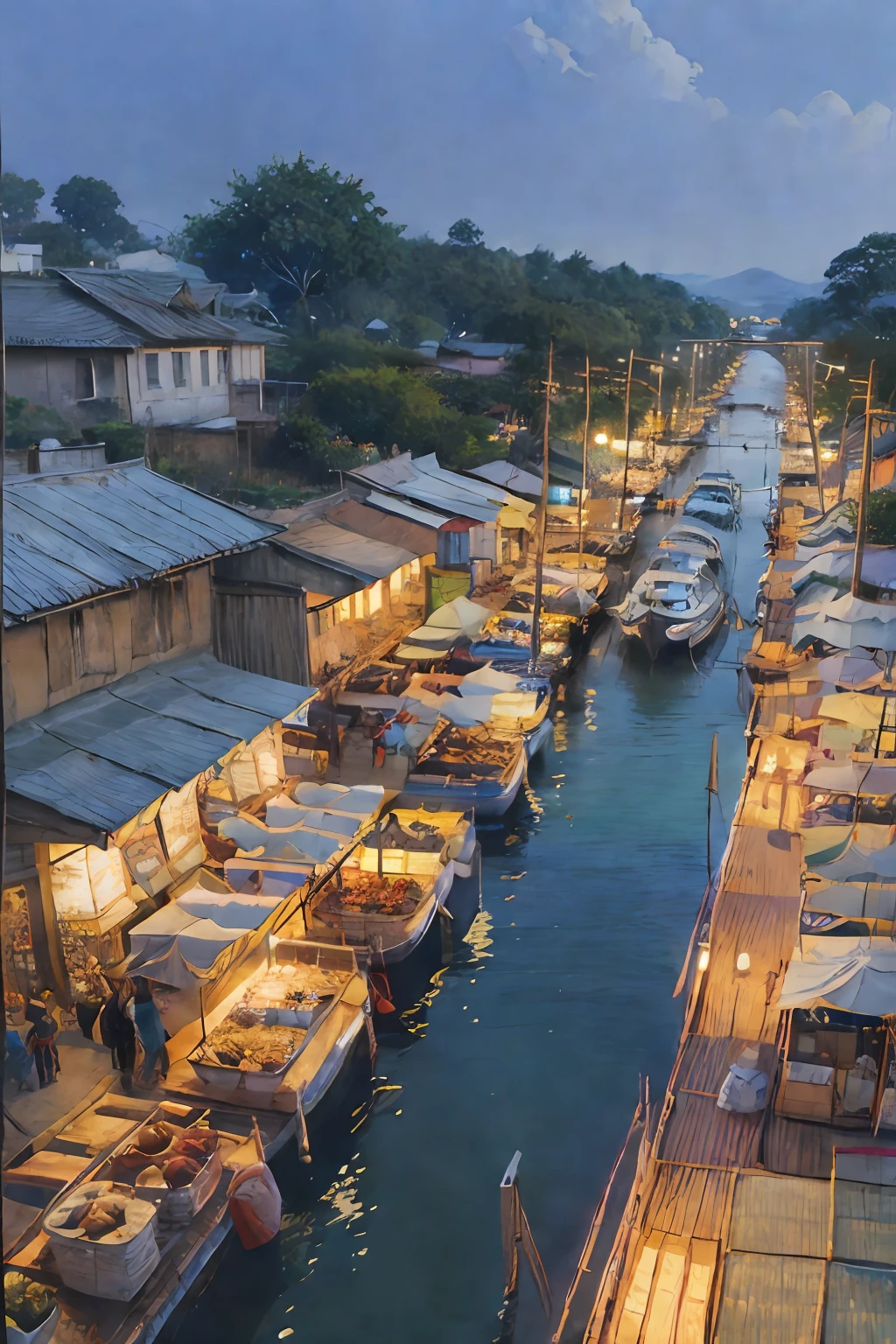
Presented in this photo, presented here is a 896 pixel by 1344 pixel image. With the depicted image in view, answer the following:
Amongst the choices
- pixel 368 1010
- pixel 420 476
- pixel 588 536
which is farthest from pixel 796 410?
pixel 368 1010

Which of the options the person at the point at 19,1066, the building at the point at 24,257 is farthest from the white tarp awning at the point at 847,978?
the building at the point at 24,257

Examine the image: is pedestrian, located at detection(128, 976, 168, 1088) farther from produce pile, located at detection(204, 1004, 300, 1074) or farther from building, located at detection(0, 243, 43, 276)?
building, located at detection(0, 243, 43, 276)

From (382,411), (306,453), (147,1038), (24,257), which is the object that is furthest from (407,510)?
(24,257)

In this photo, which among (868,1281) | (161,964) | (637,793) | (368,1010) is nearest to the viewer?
(868,1281)

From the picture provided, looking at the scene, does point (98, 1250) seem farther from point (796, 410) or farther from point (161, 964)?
point (796, 410)

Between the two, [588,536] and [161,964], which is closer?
[161,964]
